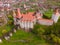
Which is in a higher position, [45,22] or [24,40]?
[45,22]

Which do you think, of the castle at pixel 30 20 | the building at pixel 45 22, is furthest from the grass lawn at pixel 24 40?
the building at pixel 45 22

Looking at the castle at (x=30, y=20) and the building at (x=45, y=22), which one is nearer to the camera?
the castle at (x=30, y=20)

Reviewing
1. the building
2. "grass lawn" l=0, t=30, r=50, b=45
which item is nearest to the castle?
the building

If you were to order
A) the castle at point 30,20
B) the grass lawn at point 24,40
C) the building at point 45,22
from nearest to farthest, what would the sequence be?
the grass lawn at point 24,40, the castle at point 30,20, the building at point 45,22

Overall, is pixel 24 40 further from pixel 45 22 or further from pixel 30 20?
pixel 45 22

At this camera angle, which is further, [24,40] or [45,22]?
[45,22]

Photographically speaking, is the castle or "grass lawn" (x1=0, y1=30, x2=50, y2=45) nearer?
"grass lawn" (x1=0, y1=30, x2=50, y2=45)

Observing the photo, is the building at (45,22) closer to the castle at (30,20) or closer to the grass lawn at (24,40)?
the castle at (30,20)

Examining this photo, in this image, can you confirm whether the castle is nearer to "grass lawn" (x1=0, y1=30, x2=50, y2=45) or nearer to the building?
the building

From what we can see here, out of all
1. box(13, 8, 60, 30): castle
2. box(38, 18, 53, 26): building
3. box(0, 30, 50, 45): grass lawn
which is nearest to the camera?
box(0, 30, 50, 45): grass lawn

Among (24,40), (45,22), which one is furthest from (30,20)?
(24,40)

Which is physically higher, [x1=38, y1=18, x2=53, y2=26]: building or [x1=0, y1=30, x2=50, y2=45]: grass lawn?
[x1=38, y1=18, x2=53, y2=26]: building

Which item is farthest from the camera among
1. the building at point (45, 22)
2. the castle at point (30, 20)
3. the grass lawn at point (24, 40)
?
the building at point (45, 22)
